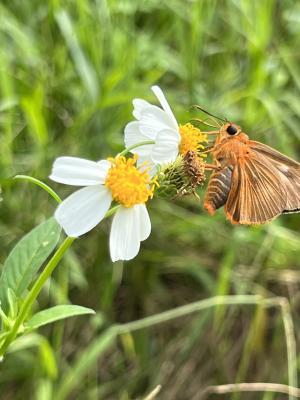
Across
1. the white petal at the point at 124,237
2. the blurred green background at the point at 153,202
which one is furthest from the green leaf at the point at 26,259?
the blurred green background at the point at 153,202

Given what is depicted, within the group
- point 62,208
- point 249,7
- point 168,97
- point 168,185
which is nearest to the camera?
point 62,208

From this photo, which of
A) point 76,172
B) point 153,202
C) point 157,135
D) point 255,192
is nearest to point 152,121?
point 157,135

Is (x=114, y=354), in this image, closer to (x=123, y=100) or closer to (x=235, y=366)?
(x=235, y=366)

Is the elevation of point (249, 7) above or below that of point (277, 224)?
above

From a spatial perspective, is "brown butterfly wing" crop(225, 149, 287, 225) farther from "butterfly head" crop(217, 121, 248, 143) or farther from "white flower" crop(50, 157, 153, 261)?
"white flower" crop(50, 157, 153, 261)

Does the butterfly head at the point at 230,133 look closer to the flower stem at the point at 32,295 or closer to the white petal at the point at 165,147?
the white petal at the point at 165,147

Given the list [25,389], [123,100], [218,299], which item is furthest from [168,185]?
[25,389]
